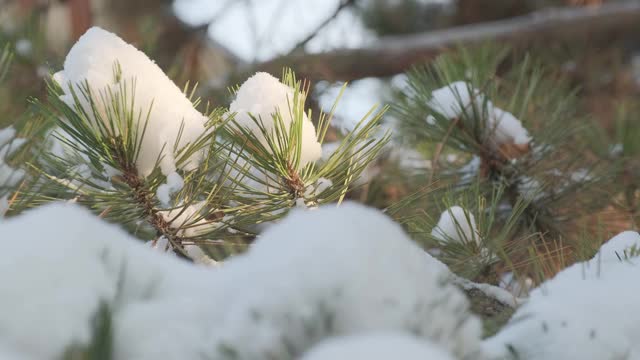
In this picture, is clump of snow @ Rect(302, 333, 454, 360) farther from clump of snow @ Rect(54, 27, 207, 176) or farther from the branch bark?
the branch bark

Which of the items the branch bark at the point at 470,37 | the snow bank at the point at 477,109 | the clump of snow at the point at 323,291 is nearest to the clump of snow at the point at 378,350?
the clump of snow at the point at 323,291

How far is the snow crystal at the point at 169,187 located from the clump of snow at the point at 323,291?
28 centimetres

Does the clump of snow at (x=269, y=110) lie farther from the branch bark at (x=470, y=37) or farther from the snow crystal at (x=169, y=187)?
the branch bark at (x=470, y=37)

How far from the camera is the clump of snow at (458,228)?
29.0 inches

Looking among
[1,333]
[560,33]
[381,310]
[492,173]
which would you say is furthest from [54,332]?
[560,33]

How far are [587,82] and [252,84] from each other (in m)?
1.88

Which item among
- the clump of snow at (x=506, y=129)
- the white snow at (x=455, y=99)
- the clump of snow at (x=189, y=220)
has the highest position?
the white snow at (x=455, y=99)

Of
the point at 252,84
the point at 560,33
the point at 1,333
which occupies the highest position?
the point at 560,33

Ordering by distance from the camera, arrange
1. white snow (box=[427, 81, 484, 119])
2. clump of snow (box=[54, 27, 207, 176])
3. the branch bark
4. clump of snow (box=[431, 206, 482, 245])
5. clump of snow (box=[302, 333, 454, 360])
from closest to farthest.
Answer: clump of snow (box=[302, 333, 454, 360]) → clump of snow (box=[54, 27, 207, 176]) → clump of snow (box=[431, 206, 482, 245]) → white snow (box=[427, 81, 484, 119]) → the branch bark

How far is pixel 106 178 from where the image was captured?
0.65m

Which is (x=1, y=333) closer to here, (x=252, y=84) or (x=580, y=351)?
(x=580, y=351)

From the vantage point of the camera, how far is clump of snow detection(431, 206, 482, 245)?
736mm

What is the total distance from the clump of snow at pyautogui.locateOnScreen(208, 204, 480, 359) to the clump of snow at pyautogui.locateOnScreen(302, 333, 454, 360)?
3 cm

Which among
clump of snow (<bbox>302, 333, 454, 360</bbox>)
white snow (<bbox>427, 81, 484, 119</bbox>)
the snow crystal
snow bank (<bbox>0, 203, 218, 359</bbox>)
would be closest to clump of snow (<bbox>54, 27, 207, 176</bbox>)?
the snow crystal
